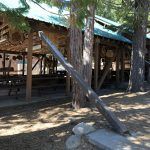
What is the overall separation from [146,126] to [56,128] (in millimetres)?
2036

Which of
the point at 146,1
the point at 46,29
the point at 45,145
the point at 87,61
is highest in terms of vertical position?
the point at 146,1

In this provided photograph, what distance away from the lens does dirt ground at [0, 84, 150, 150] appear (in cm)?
655

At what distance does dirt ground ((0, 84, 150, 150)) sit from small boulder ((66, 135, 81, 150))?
98mm

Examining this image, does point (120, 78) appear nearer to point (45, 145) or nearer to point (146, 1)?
point (146, 1)

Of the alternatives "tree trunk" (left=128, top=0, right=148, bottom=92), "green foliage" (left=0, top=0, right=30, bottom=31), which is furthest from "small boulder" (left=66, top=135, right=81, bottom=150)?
"tree trunk" (left=128, top=0, right=148, bottom=92)

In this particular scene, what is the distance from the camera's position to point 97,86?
51.2ft

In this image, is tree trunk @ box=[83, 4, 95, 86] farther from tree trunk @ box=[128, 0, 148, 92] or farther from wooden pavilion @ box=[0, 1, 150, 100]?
tree trunk @ box=[128, 0, 148, 92]

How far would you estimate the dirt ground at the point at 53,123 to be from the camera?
6551mm

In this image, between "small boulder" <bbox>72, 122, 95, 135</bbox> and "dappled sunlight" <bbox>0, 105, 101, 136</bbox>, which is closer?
"small boulder" <bbox>72, 122, 95, 135</bbox>

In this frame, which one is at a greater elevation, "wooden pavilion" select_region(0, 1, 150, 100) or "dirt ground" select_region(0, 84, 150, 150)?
"wooden pavilion" select_region(0, 1, 150, 100)

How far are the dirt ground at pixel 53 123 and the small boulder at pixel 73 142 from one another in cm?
10

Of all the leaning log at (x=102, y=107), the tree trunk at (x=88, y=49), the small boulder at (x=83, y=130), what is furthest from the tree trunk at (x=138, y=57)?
the small boulder at (x=83, y=130)

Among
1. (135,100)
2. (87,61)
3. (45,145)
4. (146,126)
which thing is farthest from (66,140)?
(135,100)

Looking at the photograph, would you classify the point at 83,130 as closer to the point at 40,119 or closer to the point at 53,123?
the point at 53,123
